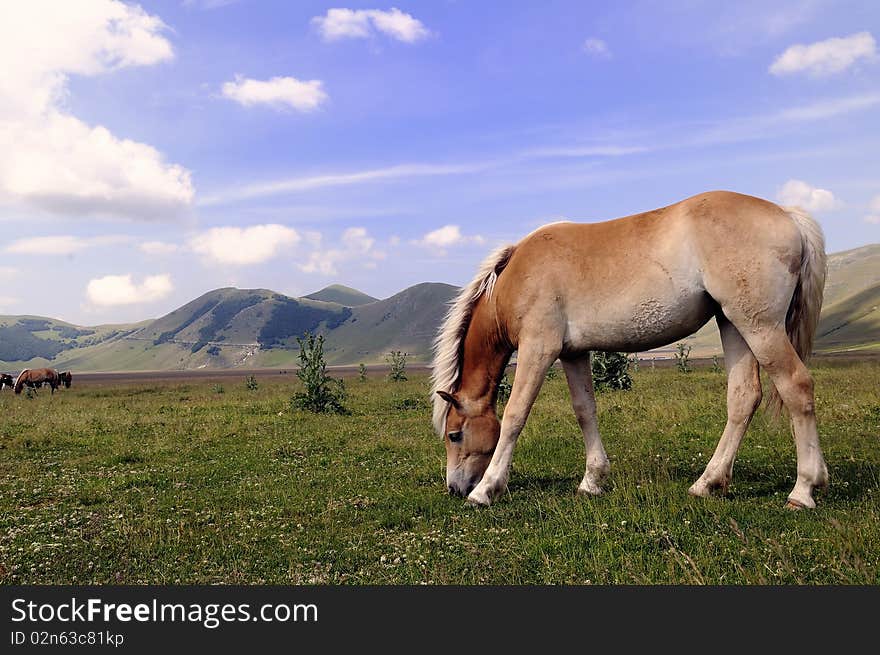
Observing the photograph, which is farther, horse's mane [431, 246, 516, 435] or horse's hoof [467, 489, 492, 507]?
horse's mane [431, 246, 516, 435]

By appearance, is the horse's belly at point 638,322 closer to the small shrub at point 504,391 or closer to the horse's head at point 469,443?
the horse's head at point 469,443

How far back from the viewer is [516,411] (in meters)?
7.22

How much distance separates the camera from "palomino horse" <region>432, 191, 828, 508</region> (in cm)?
658

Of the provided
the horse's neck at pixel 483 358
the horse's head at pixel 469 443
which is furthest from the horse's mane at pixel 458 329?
the horse's head at pixel 469 443

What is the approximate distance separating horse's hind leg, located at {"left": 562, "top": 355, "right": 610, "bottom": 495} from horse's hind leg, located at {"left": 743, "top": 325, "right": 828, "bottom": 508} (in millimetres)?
2139

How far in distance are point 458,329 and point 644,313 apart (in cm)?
262

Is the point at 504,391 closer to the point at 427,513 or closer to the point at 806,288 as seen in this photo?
the point at 427,513

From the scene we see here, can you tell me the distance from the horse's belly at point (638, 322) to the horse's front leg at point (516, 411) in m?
0.46

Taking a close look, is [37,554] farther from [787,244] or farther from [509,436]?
[787,244]

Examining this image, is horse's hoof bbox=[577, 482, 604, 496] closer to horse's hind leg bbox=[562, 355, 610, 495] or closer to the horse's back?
horse's hind leg bbox=[562, 355, 610, 495]

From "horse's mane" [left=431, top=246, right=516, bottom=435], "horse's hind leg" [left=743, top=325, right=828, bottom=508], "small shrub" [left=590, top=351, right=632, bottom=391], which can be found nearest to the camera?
"horse's hind leg" [left=743, top=325, right=828, bottom=508]

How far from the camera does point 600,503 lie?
693cm

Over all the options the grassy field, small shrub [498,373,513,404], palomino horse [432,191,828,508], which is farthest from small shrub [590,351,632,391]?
palomino horse [432,191,828,508]

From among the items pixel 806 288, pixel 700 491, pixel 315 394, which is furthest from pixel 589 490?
pixel 315 394
